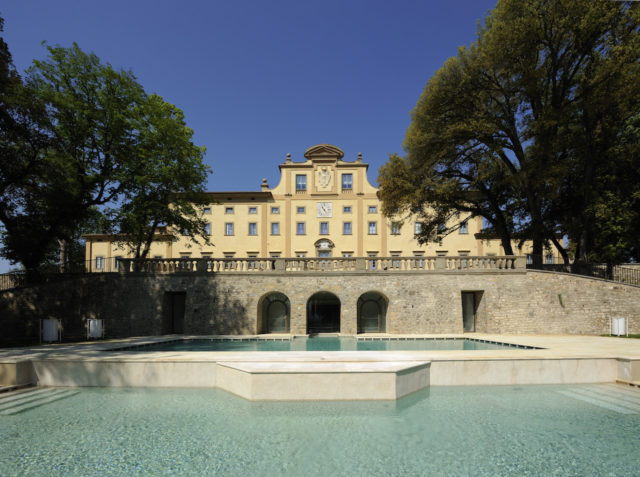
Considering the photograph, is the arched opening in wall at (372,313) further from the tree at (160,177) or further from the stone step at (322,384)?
the stone step at (322,384)

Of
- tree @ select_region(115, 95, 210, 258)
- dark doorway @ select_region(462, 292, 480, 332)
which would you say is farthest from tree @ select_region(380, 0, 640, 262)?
tree @ select_region(115, 95, 210, 258)

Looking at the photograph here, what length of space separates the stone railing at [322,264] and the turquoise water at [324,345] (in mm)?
4535

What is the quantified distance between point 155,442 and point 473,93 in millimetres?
24371

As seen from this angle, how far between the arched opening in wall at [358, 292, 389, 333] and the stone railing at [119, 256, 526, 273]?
209 centimetres

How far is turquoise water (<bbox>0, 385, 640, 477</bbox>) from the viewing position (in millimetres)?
5473

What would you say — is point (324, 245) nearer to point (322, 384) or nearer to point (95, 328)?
point (95, 328)

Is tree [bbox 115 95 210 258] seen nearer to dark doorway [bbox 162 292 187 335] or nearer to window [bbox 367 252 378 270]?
dark doorway [bbox 162 292 187 335]

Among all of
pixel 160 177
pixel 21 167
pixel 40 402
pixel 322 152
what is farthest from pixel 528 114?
pixel 21 167

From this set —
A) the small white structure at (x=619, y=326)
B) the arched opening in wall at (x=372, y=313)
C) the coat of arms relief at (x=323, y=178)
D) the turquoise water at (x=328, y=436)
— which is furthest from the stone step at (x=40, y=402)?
the coat of arms relief at (x=323, y=178)

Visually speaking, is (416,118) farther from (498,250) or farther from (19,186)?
(19,186)

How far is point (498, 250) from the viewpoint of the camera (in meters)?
36.6

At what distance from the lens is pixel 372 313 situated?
75.2 feet

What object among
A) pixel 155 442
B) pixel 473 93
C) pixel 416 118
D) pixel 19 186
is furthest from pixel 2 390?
pixel 473 93

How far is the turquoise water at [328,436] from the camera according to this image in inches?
215
